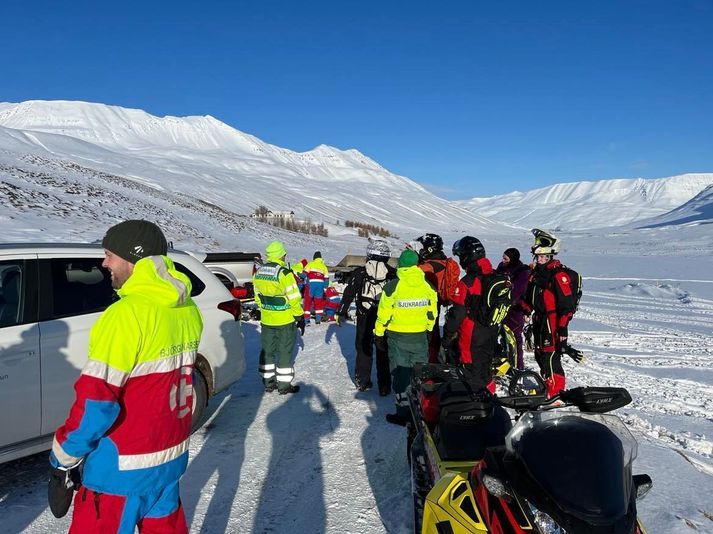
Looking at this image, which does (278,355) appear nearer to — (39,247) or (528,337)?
(39,247)

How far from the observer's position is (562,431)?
204 centimetres

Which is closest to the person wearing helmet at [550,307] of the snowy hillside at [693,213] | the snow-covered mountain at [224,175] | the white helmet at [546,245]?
the white helmet at [546,245]

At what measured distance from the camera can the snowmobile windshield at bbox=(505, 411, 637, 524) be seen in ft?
5.89

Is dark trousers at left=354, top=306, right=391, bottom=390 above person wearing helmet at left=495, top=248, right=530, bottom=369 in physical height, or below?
below

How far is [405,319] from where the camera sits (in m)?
5.47

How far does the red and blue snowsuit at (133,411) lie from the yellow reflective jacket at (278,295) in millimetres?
4005

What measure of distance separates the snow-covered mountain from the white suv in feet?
156

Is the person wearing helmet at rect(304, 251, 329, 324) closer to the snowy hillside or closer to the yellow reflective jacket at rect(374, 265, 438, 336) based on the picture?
the yellow reflective jacket at rect(374, 265, 438, 336)

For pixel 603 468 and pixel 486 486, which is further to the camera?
pixel 486 486

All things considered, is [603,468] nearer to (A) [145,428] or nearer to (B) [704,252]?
(A) [145,428]

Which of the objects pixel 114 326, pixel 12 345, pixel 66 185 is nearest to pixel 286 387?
pixel 12 345

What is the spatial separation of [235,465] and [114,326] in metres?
2.84

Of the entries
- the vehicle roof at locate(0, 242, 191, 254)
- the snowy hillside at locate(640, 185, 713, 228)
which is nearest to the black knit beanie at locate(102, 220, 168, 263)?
the vehicle roof at locate(0, 242, 191, 254)

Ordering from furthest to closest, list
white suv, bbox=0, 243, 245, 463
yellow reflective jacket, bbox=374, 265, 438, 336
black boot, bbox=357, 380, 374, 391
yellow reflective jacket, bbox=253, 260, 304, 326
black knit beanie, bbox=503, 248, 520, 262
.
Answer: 1. black knit beanie, bbox=503, 248, 520, 262
2. black boot, bbox=357, 380, 374, 391
3. yellow reflective jacket, bbox=253, 260, 304, 326
4. yellow reflective jacket, bbox=374, 265, 438, 336
5. white suv, bbox=0, 243, 245, 463
